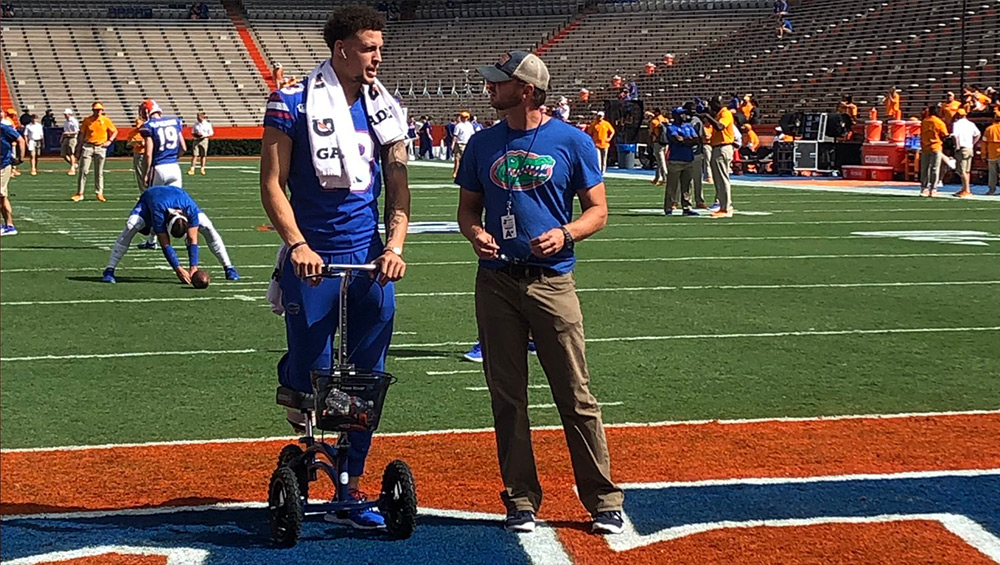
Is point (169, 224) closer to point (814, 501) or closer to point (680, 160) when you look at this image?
point (814, 501)

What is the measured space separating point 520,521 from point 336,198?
1.39 metres

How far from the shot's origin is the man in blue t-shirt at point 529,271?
5.03 metres

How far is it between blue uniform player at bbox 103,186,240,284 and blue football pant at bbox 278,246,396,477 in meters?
7.99

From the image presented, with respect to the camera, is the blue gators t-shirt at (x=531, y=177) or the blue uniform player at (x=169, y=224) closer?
the blue gators t-shirt at (x=531, y=177)

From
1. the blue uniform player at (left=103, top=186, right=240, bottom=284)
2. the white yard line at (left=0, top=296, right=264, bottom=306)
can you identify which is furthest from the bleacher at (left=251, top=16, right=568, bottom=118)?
the white yard line at (left=0, top=296, right=264, bottom=306)

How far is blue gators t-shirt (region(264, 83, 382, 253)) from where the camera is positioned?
480cm

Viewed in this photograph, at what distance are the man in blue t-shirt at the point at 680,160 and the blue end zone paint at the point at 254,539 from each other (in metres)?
15.7

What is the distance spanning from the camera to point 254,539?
5000 mm

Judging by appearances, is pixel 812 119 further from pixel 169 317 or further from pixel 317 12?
pixel 317 12

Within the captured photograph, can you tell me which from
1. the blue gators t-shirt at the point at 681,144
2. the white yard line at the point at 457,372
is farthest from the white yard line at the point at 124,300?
the blue gators t-shirt at the point at 681,144

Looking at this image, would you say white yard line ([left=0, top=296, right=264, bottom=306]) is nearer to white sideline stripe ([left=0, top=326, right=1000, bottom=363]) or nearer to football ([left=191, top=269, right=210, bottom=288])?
football ([left=191, top=269, right=210, bottom=288])

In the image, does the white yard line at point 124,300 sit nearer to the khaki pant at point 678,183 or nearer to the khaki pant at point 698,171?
the khaki pant at point 678,183

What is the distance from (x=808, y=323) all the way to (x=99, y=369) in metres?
5.24

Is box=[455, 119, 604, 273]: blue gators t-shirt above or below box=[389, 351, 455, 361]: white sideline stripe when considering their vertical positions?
above
